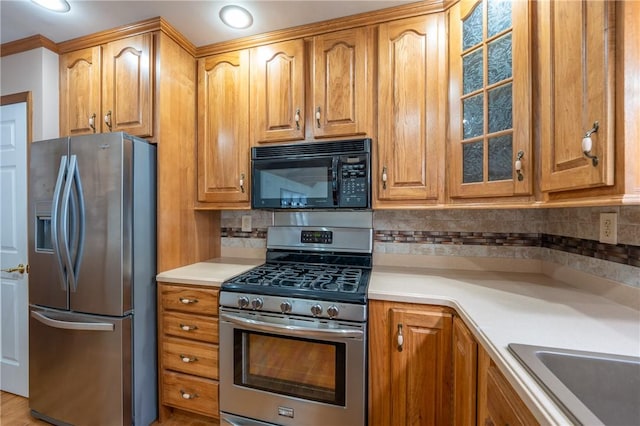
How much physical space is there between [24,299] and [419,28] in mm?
3091

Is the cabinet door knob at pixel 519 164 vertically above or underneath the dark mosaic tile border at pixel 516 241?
above

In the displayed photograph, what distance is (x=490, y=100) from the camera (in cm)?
129

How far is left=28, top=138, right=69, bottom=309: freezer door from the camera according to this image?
5.11 ft

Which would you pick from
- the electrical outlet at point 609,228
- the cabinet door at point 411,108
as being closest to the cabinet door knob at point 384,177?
the cabinet door at point 411,108

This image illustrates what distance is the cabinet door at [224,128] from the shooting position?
73.2 inches

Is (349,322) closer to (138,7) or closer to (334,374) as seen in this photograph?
(334,374)

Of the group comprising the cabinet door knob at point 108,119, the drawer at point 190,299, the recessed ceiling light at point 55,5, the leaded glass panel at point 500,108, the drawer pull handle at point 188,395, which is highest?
the recessed ceiling light at point 55,5

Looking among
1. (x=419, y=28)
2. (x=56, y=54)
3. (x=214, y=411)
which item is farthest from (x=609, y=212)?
(x=56, y=54)

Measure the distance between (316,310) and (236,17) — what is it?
68.4 inches

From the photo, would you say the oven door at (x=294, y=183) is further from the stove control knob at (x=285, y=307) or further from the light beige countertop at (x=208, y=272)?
the stove control knob at (x=285, y=307)

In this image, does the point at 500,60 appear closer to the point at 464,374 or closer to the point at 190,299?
the point at 464,374

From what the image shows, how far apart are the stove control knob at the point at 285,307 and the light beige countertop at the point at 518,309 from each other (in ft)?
1.32

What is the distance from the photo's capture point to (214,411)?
1.54 metres

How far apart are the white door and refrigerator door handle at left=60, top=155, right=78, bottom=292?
664 millimetres
